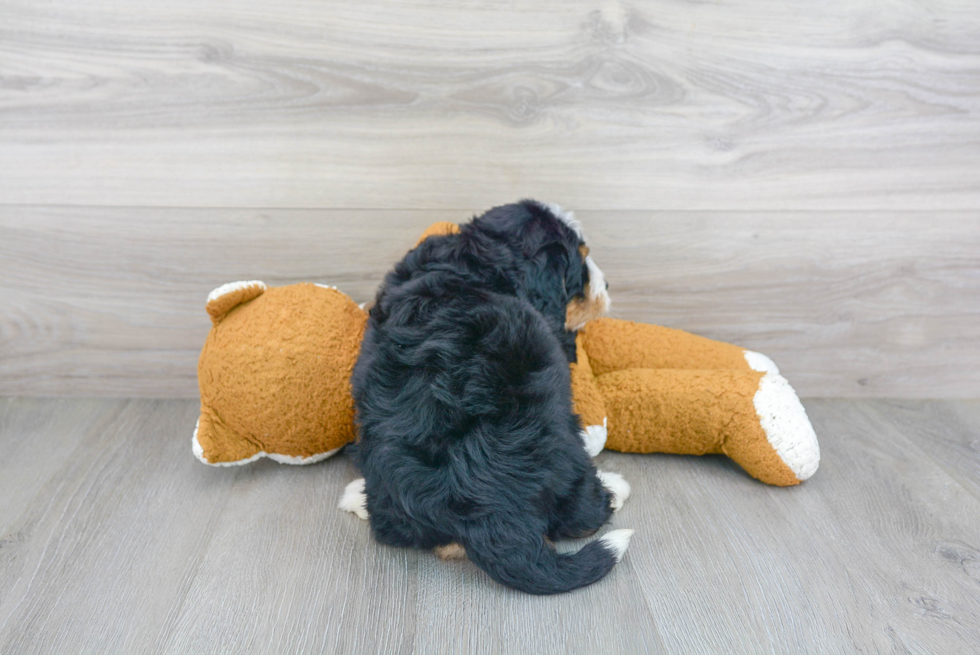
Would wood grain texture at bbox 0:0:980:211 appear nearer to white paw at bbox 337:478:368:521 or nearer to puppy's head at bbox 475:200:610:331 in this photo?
puppy's head at bbox 475:200:610:331

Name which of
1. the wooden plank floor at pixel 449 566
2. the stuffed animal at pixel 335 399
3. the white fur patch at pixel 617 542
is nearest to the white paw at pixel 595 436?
the stuffed animal at pixel 335 399

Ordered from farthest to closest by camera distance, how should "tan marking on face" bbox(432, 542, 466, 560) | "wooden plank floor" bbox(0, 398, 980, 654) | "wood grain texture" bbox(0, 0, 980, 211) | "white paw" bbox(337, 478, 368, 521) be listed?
"wood grain texture" bbox(0, 0, 980, 211)
"white paw" bbox(337, 478, 368, 521)
"tan marking on face" bbox(432, 542, 466, 560)
"wooden plank floor" bbox(0, 398, 980, 654)

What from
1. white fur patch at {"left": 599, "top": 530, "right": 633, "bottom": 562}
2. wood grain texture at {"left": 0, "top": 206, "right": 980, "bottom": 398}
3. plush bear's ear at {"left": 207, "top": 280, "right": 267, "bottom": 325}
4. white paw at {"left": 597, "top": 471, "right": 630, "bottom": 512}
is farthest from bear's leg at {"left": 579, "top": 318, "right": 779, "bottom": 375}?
plush bear's ear at {"left": 207, "top": 280, "right": 267, "bottom": 325}

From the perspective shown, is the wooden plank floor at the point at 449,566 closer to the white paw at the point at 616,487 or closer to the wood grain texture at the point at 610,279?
the white paw at the point at 616,487

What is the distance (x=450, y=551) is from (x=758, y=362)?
812mm

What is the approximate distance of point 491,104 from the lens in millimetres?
1366

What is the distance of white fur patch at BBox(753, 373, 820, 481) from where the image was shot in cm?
119

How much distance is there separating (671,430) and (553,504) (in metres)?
0.41

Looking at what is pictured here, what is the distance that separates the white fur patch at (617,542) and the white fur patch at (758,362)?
57 centimetres

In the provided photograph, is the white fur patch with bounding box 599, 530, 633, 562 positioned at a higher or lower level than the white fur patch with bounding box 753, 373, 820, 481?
lower

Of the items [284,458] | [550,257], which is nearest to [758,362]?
[550,257]

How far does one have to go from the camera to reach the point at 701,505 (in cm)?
119

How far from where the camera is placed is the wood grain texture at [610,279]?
1441mm

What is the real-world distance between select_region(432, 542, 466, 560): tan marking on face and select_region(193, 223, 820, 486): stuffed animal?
11.5 inches
